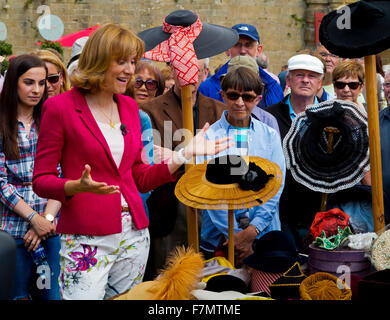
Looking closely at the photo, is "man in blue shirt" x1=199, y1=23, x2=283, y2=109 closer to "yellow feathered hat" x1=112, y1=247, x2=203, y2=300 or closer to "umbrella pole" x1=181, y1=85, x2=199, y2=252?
"umbrella pole" x1=181, y1=85, x2=199, y2=252

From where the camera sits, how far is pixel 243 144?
12.9ft

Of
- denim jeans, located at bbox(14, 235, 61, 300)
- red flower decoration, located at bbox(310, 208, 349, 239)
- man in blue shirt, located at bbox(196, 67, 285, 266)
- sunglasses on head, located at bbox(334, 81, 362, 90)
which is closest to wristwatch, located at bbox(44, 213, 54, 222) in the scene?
denim jeans, located at bbox(14, 235, 61, 300)

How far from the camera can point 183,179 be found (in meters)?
3.20

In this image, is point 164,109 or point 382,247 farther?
point 164,109

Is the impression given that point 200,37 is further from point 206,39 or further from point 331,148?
point 331,148

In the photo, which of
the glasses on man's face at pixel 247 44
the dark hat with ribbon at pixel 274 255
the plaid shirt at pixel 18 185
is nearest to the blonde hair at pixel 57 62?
the plaid shirt at pixel 18 185

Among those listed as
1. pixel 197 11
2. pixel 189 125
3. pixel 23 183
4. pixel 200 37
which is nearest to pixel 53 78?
pixel 23 183

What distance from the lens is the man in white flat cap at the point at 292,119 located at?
397 cm

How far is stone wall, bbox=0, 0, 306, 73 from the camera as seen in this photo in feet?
66.9

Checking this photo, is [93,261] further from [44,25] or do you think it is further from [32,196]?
[44,25]

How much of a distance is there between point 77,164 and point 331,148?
155cm
